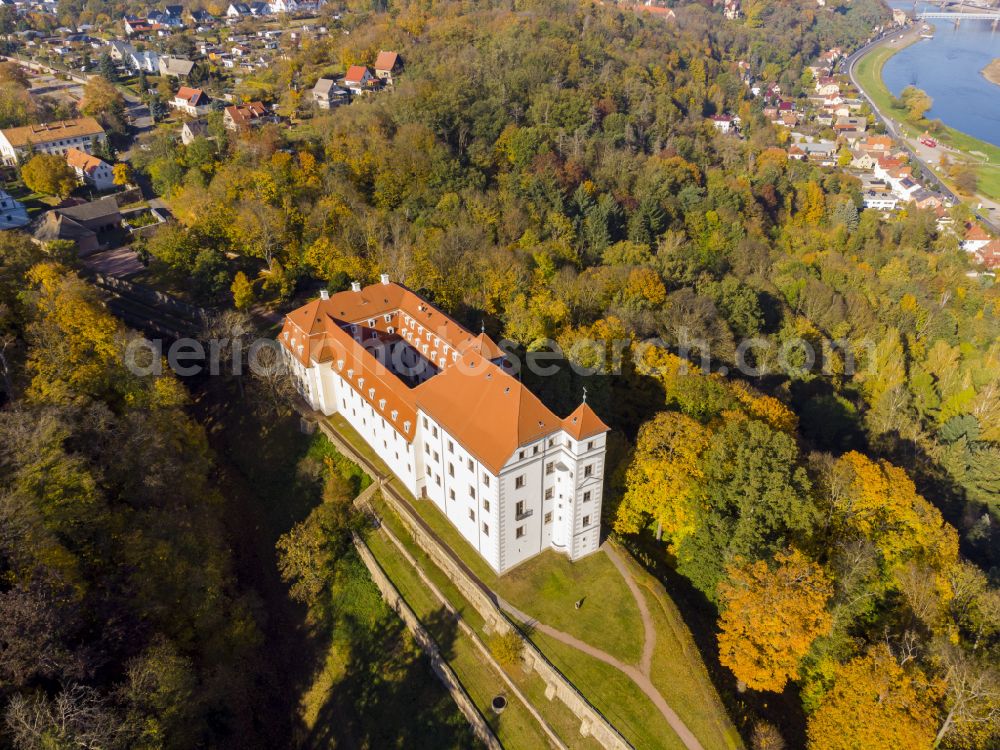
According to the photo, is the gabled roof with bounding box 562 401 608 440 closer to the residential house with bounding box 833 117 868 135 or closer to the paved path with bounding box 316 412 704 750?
the paved path with bounding box 316 412 704 750

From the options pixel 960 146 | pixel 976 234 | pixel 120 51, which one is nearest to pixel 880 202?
pixel 976 234

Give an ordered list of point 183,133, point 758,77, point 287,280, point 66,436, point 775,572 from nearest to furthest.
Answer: point 775,572 < point 66,436 < point 287,280 < point 183,133 < point 758,77

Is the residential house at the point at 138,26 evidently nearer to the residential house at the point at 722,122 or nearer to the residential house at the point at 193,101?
the residential house at the point at 193,101

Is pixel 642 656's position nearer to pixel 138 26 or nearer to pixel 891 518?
pixel 891 518

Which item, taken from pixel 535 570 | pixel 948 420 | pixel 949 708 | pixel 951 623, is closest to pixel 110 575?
pixel 535 570

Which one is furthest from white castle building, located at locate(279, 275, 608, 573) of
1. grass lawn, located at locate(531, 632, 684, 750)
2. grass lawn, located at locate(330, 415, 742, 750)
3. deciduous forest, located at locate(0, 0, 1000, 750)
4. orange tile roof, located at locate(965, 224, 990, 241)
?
orange tile roof, located at locate(965, 224, 990, 241)

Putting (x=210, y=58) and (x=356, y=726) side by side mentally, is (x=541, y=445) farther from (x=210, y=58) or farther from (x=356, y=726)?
(x=210, y=58)
